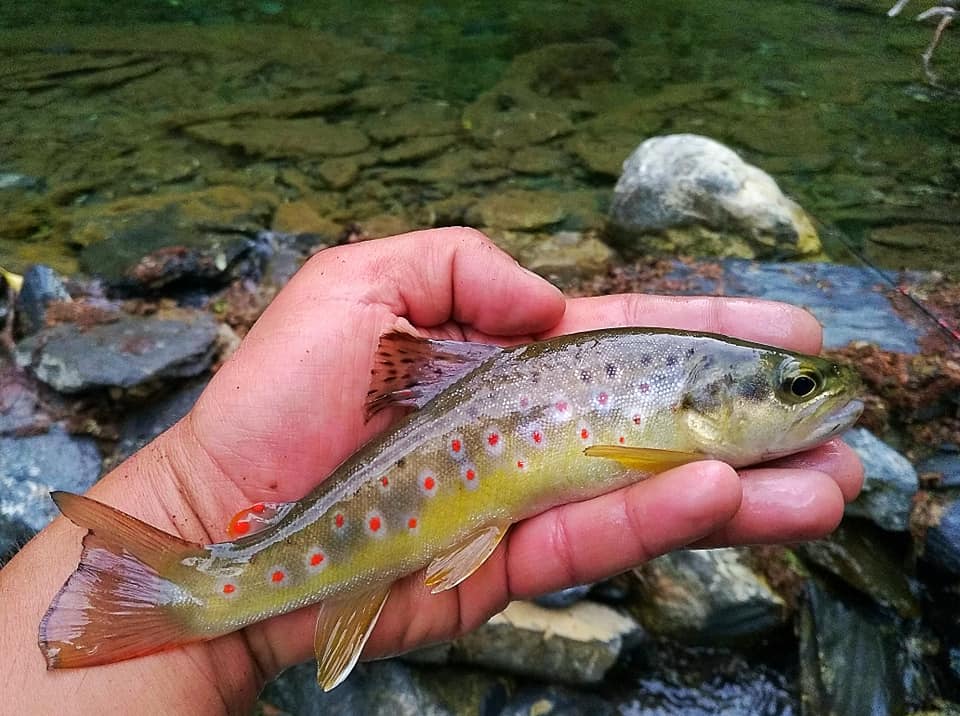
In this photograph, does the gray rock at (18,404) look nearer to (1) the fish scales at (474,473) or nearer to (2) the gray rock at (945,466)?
(1) the fish scales at (474,473)

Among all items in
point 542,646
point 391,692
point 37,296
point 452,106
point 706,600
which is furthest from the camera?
point 452,106

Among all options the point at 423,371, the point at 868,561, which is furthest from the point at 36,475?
the point at 868,561

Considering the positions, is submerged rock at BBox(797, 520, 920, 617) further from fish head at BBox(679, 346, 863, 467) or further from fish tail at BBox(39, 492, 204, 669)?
fish tail at BBox(39, 492, 204, 669)

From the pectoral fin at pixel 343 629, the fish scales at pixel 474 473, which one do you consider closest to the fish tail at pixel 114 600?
the fish scales at pixel 474 473

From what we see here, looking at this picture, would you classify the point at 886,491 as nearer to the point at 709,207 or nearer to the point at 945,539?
the point at 945,539

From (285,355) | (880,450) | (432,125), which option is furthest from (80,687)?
(432,125)

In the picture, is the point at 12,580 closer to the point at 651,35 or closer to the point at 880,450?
the point at 880,450

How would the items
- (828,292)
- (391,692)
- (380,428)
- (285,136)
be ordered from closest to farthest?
(380,428), (391,692), (828,292), (285,136)
